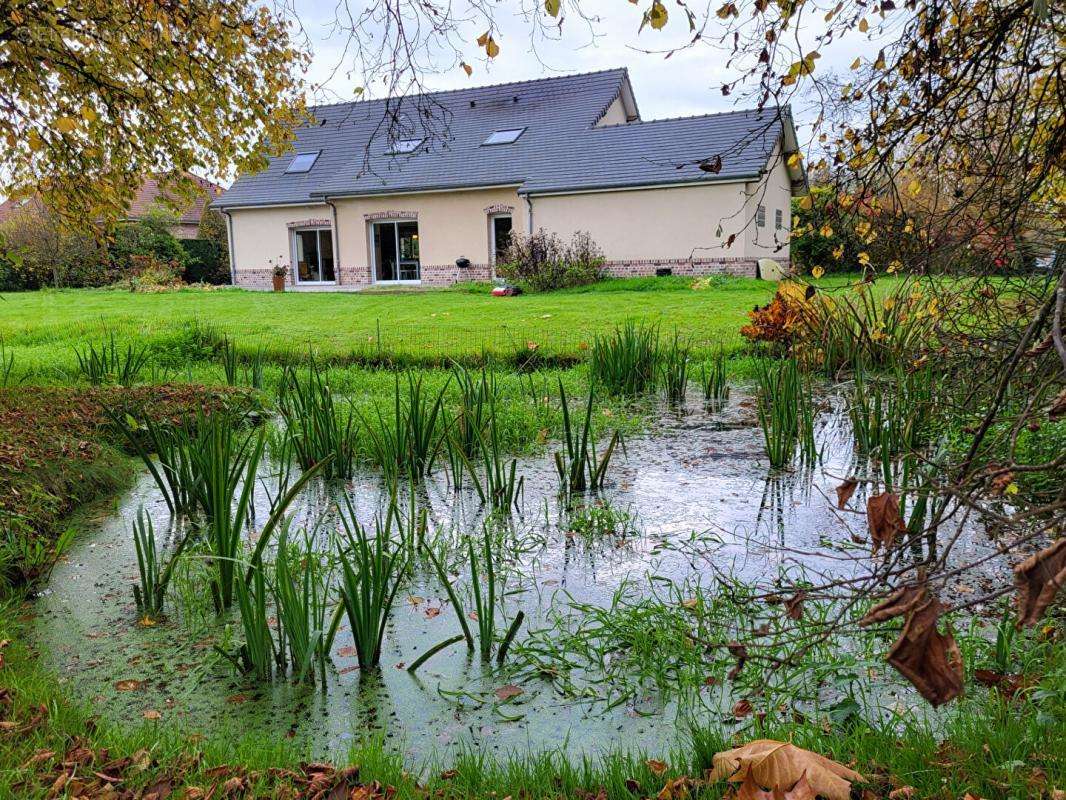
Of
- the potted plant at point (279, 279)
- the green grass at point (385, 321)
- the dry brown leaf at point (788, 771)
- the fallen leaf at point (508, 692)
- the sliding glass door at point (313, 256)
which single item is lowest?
the fallen leaf at point (508, 692)

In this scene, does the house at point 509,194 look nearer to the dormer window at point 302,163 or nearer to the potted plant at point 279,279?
the dormer window at point 302,163

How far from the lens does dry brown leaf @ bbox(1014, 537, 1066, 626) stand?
780 mm

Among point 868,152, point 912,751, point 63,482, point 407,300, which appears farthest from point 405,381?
point 407,300

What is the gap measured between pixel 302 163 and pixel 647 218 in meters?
9.65

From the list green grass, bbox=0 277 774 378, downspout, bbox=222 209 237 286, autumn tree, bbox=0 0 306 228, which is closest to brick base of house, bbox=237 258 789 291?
downspout, bbox=222 209 237 286

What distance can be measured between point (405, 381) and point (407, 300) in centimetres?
728

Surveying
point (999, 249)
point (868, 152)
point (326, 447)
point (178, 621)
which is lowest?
point (178, 621)

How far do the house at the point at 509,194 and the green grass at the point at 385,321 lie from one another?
2113 millimetres

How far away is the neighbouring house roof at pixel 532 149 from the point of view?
53.8 feet

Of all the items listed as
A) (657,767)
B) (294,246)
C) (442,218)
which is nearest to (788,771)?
(657,767)

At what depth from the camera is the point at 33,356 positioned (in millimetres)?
→ 7477

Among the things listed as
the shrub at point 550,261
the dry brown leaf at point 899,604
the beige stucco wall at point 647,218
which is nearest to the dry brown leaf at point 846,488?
the dry brown leaf at point 899,604

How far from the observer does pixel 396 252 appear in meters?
19.5

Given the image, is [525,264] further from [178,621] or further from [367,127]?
[178,621]
